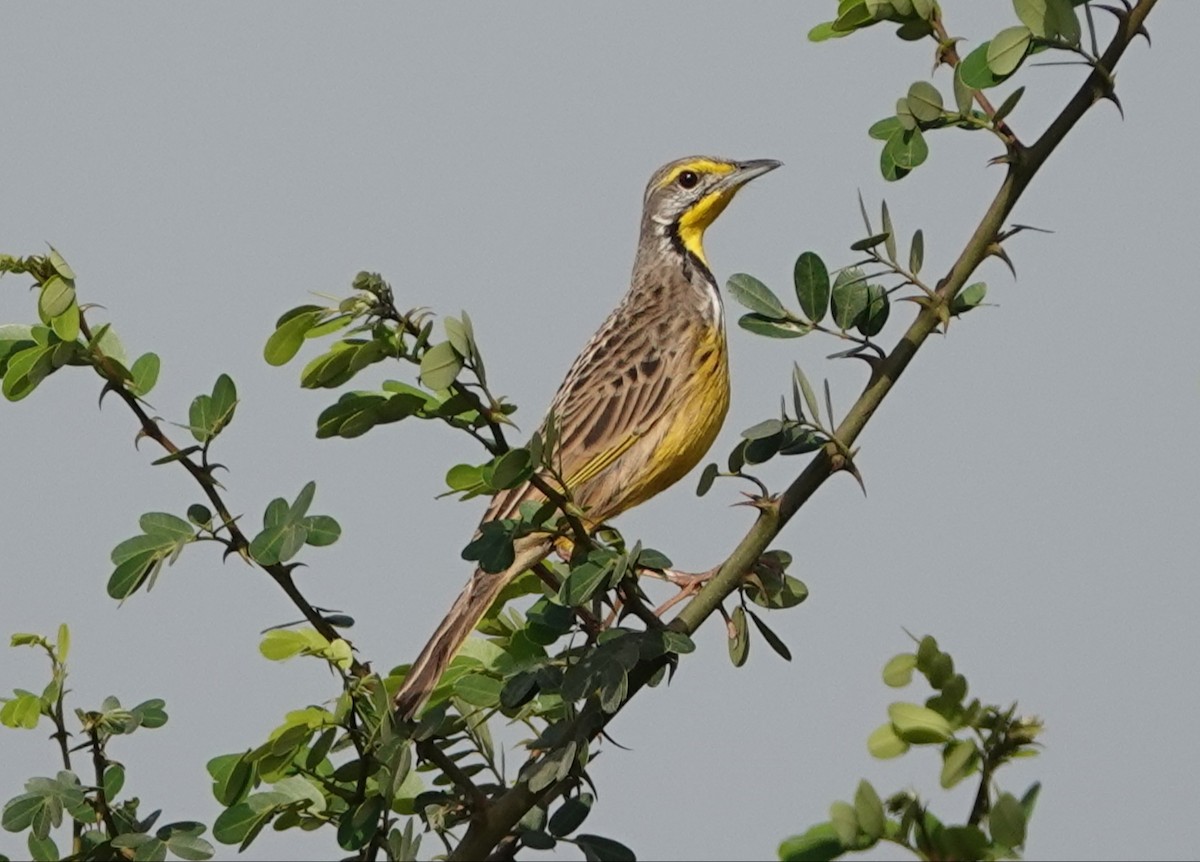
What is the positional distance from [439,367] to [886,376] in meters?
0.82

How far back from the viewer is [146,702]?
347 centimetres

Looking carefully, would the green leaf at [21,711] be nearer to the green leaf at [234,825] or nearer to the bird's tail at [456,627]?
the green leaf at [234,825]

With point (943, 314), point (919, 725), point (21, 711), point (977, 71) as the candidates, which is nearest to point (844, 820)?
point (919, 725)

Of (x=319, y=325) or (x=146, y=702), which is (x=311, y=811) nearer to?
(x=146, y=702)

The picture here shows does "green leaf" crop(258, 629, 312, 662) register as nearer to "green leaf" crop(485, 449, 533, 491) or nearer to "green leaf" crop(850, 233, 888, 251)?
"green leaf" crop(485, 449, 533, 491)

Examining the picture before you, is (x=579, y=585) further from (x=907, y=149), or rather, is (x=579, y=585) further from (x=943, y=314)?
(x=907, y=149)

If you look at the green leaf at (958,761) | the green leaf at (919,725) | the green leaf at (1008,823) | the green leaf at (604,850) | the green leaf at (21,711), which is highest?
the green leaf at (21,711)

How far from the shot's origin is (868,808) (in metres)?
1.87

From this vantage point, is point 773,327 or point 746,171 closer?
point 773,327

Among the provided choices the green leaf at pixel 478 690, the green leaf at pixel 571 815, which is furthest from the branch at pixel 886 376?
the green leaf at pixel 478 690

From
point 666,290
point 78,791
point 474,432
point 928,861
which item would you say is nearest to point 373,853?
point 78,791

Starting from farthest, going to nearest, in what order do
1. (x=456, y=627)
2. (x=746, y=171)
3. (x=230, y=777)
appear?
(x=746, y=171) → (x=456, y=627) → (x=230, y=777)

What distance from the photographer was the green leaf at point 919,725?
193 cm

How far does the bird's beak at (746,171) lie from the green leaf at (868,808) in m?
5.31
